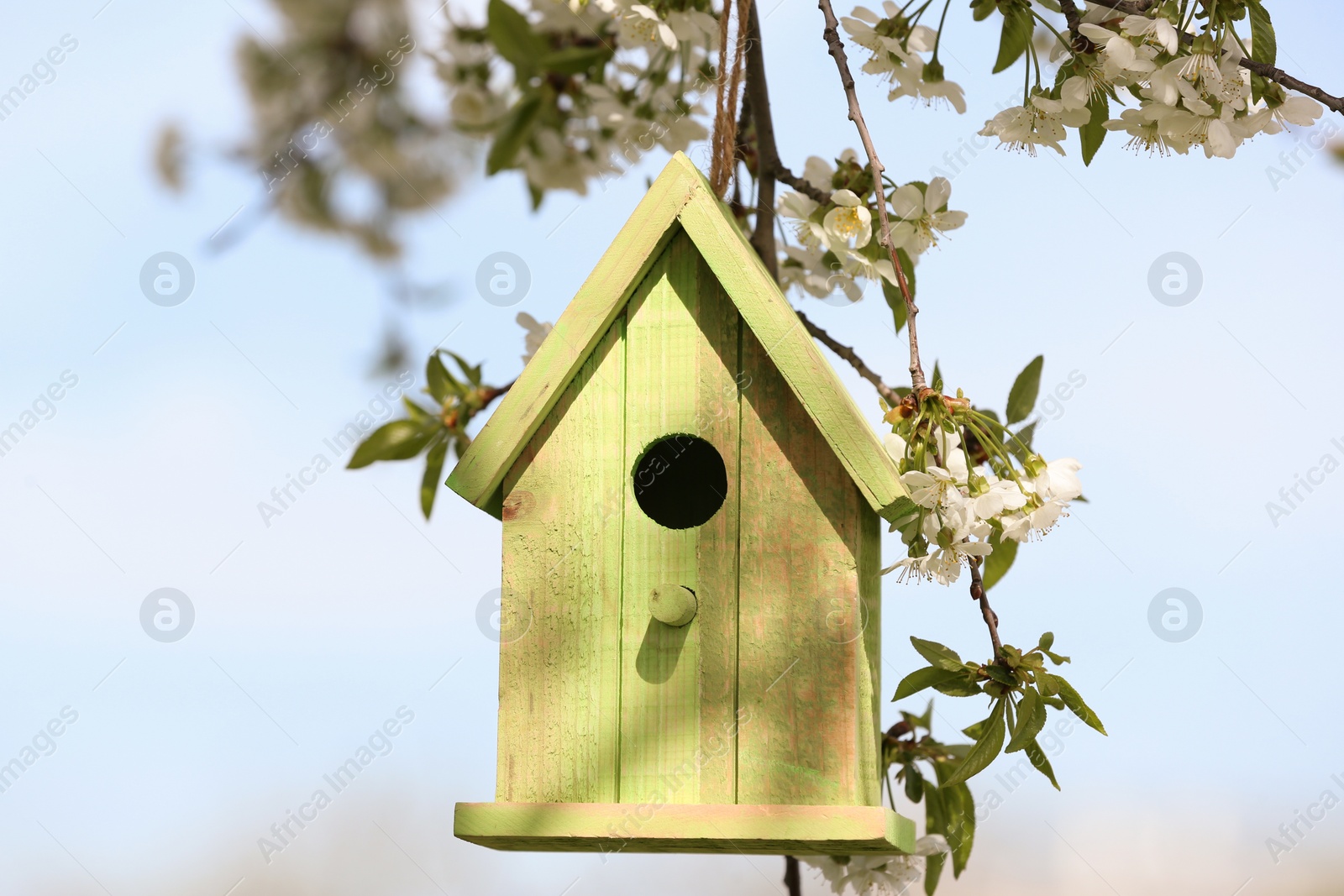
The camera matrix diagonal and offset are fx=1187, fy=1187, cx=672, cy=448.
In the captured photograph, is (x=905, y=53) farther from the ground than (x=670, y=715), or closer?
farther from the ground

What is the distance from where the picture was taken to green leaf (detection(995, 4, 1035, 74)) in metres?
1.68

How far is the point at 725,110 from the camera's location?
1.69 metres

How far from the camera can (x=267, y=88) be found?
321cm

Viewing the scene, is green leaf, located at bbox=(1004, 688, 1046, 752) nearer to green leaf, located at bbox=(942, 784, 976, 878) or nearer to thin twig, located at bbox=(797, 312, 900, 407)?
green leaf, located at bbox=(942, 784, 976, 878)

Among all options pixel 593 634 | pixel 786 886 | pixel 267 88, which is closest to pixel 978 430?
pixel 593 634

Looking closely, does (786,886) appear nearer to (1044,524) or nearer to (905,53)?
(1044,524)

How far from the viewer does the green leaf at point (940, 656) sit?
1413 millimetres

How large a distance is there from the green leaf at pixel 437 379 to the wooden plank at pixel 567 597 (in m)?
0.54

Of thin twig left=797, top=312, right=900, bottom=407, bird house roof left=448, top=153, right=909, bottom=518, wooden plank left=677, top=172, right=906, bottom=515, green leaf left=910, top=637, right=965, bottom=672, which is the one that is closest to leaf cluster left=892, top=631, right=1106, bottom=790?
green leaf left=910, top=637, right=965, bottom=672

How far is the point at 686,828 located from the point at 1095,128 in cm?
109

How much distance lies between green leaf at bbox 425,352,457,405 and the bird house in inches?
20.4

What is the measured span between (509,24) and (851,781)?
108cm

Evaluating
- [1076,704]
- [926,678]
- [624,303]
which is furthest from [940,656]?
[624,303]

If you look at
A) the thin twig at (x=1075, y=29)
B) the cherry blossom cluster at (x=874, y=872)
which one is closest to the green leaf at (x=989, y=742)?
the cherry blossom cluster at (x=874, y=872)
